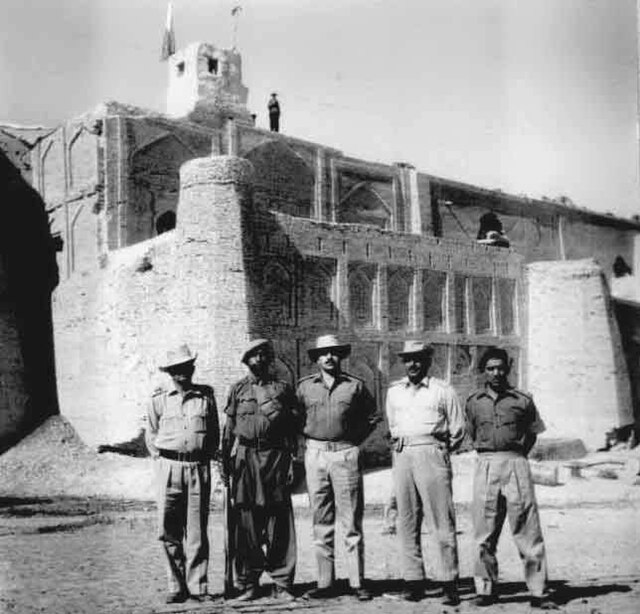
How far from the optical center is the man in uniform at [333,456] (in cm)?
728

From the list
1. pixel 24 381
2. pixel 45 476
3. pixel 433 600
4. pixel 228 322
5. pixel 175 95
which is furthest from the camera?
pixel 175 95

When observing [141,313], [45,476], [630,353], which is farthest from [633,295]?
[45,476]

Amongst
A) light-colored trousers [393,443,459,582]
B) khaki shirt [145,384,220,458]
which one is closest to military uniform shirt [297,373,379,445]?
light-colored trousers [393,443,459,582]

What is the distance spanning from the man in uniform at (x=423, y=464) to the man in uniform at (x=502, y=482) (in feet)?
0.68

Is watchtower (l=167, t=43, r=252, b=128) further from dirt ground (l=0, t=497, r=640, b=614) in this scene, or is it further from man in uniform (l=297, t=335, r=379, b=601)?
man in uniform (l=297, t=335, r=379, b=601)

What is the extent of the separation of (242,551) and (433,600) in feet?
5.35

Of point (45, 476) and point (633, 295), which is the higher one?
point (633, 295)

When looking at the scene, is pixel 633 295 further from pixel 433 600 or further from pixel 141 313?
pixel 433 600

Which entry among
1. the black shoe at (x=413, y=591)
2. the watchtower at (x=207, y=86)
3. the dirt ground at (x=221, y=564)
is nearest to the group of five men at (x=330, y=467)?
the black shoe at (x=413, y=591)

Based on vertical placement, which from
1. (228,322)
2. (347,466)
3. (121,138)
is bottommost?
(347,466)

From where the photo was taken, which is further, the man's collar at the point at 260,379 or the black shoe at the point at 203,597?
the man's collar at the point at 260,379

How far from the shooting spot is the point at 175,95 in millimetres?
29578

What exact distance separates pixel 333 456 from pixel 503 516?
4.89 ft

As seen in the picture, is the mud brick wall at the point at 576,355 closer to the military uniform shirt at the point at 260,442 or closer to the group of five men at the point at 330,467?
the group of five men at the point at 330,467
